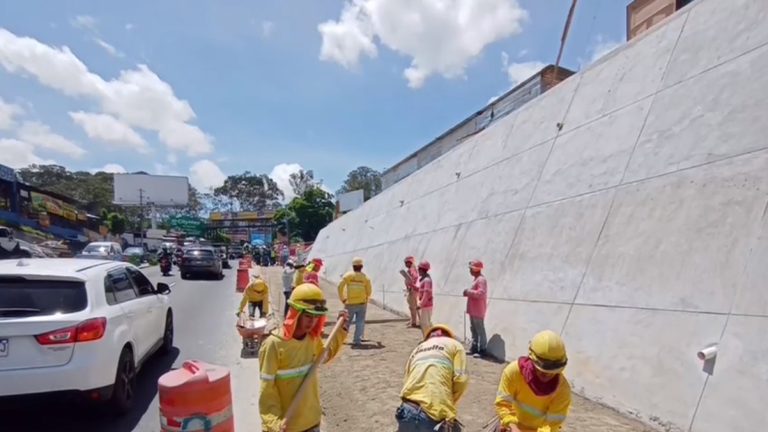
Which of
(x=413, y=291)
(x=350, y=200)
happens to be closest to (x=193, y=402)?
(x=413, y=291)

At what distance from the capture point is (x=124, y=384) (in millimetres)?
4801

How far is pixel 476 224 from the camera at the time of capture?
34.5 ft

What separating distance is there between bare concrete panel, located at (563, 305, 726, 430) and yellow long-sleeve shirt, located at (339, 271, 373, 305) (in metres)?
3.77

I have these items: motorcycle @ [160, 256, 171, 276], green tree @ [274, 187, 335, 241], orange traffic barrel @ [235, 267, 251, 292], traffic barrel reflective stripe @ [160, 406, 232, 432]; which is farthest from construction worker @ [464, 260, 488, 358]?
green tree @ [274, 187, 335, 241]

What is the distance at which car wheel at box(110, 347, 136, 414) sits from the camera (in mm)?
4629

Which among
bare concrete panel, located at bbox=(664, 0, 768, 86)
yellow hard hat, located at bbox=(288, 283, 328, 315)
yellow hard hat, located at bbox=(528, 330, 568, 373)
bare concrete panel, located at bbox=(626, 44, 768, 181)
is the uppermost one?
bare concrete panel, located at bbox=(664, 0, 768, 86)

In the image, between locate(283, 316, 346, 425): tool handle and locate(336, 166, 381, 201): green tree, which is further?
locate(336, 166, 381, 201): green tree

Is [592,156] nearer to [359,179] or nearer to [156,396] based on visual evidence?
[156,396]

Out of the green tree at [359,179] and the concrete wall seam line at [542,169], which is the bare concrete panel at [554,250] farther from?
the green tree at [359,179]

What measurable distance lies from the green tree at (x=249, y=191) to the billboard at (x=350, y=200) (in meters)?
50.0

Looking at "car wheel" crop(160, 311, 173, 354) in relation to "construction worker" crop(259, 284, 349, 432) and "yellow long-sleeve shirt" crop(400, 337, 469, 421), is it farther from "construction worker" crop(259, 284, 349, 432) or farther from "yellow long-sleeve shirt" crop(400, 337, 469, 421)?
"yellow long-sleeve shirt" crop(400, 337, 469, 421)

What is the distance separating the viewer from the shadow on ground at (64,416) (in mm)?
4035

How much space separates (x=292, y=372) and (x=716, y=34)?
256 inches

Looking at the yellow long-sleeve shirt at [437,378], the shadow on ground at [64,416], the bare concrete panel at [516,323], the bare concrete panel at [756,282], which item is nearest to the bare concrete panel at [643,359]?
the bare concrete panel at [756,282]
